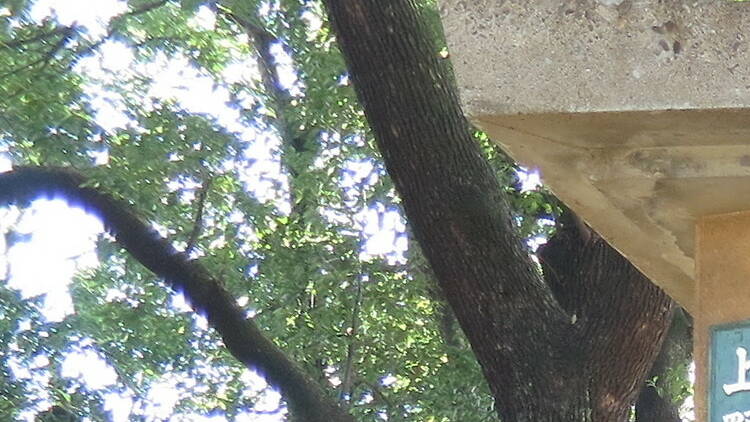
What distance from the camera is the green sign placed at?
7.50ft

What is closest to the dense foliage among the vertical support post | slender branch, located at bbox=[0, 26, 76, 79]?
slender branch, located at bbox=[0, 26, 76, 79]

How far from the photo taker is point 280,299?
7895 mm

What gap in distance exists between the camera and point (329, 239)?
7.83 metres

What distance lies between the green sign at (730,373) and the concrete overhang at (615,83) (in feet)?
0.94

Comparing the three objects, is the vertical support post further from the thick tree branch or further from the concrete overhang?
the thick tree branch

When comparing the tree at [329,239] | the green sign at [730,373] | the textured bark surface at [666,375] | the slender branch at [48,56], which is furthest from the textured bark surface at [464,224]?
the textured bark surface at [666,375]

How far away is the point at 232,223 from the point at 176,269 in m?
1.09

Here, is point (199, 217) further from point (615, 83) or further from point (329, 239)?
point (615, 83)

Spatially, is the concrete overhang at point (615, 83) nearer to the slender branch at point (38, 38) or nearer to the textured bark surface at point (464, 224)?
the textured bark surface at point (464, 224)

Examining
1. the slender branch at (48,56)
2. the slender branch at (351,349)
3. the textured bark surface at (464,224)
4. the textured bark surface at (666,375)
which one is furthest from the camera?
the textured bark surface at (666,375)

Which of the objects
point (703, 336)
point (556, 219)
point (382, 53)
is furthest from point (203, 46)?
point (703, 336)

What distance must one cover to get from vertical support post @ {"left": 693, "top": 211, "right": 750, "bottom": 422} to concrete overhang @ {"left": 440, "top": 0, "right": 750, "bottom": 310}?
A: 0.52 ft

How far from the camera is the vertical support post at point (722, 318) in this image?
7.60ft

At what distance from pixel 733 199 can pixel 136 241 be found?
5.30 m
